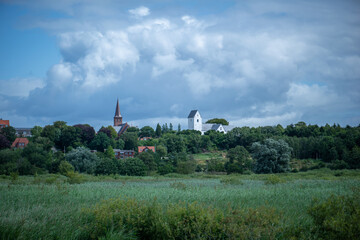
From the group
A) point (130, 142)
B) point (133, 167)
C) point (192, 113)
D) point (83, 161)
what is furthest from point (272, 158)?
point (192, 113)

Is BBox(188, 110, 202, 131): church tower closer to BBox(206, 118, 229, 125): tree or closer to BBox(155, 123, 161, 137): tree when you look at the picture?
BBox(206, 118, 229, 125): tree

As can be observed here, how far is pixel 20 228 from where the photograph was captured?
25.1ft

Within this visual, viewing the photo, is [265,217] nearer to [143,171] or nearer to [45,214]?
[45,214]

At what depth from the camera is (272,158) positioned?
4825 centimetres

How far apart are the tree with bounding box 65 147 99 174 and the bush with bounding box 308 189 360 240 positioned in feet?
161

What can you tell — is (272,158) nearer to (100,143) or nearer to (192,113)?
(100,143)

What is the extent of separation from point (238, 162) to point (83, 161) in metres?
27.1

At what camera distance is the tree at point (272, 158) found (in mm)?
47906

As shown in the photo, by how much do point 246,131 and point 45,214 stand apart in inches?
3068

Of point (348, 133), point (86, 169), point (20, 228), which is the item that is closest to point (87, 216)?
point (20, 228)

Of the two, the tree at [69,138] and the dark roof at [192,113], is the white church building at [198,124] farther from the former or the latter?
the tree at [69,138]

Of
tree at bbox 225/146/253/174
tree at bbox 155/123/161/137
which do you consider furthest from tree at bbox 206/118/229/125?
tree at bbox 225/146/253/174

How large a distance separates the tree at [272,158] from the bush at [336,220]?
4017 centimetres

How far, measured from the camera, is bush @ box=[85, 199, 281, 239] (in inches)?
314
